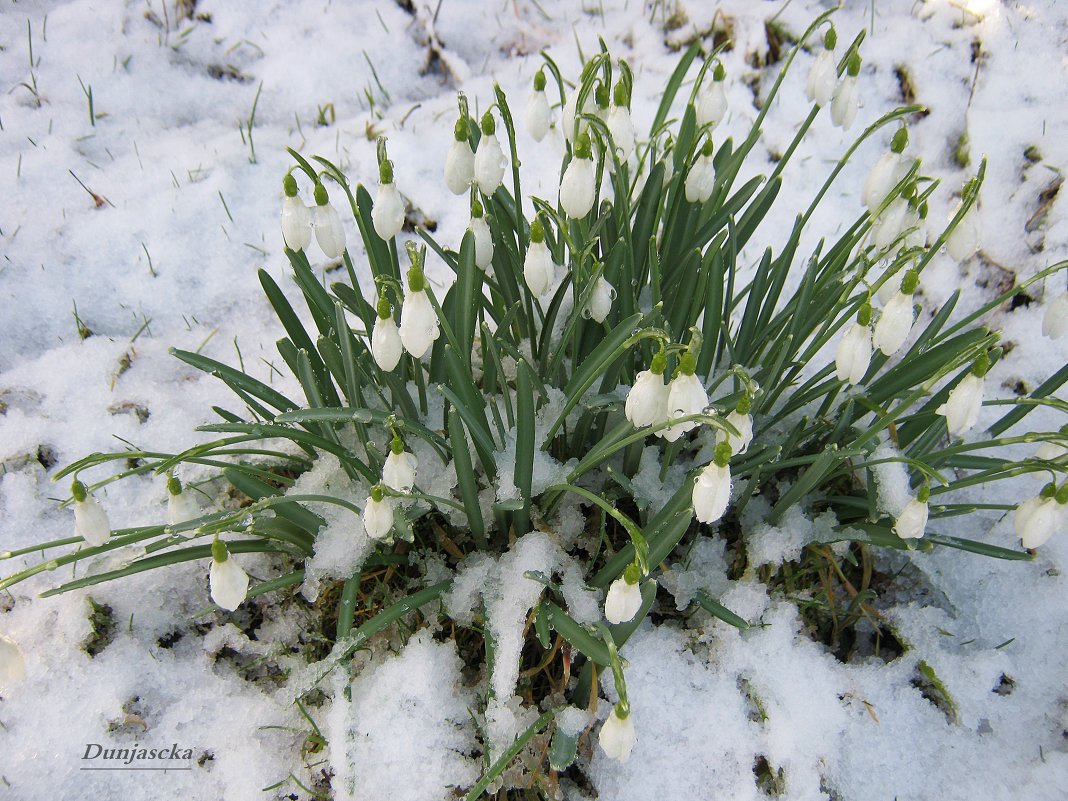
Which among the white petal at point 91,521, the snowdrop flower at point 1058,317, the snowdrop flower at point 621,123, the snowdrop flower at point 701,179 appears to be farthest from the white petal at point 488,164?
the snowdrop flower at point 1058,317

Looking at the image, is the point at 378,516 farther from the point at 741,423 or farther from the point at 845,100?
the point at 845,100

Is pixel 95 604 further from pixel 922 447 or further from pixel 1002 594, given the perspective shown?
pixel 1002 594

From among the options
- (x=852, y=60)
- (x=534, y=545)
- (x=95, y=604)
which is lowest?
(x=95, y=604)

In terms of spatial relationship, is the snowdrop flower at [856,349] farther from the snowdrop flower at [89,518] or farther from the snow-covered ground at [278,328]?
the snowdrop flower at [89,518]

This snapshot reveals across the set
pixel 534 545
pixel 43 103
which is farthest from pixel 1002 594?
pixel 43 103

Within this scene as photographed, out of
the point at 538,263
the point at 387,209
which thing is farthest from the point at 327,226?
the point at 538,263

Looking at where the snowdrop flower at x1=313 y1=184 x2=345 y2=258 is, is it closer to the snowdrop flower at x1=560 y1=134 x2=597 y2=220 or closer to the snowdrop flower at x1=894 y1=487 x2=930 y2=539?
the snowdrop flower at x1=560 y1=134 x2=597 y2=220
